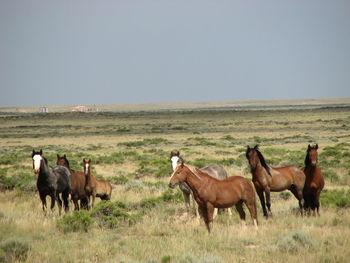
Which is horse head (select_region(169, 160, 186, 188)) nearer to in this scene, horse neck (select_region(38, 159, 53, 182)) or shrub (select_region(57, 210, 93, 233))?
shrub (select_region(57, 210, 93, 233))

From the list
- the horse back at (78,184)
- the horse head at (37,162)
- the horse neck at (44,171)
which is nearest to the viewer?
the horse head at (37,162)

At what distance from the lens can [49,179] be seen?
12.7m

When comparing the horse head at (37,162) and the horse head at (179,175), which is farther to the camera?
the horse head at (37,162)

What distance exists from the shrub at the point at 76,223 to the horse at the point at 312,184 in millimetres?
5420

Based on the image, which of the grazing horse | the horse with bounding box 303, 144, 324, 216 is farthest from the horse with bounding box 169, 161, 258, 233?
the horse with bounding box 303, 144, 324, 216

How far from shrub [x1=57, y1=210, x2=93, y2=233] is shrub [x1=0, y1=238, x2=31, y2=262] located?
1958mm

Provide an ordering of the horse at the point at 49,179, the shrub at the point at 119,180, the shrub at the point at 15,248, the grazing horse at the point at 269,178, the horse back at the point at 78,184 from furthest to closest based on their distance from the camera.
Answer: the shrub at the point at 119,180, the horse back at the point at 78,184, the horse at the point at 49,179, the grazing horse at the point at 269,178, the shrub at the point at 15,248

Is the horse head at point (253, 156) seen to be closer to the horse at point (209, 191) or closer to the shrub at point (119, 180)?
the horse at point (209, 191)

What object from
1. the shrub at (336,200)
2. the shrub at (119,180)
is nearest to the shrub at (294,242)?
the shrub at (336,200)

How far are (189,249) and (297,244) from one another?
A: 1.97 metres

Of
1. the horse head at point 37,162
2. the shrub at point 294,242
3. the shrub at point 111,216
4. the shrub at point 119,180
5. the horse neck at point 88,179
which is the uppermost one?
the horse head at point 37,162

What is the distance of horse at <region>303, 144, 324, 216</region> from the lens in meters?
11.6

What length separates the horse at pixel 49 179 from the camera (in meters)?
12.4

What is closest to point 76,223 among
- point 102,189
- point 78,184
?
point 78,184
